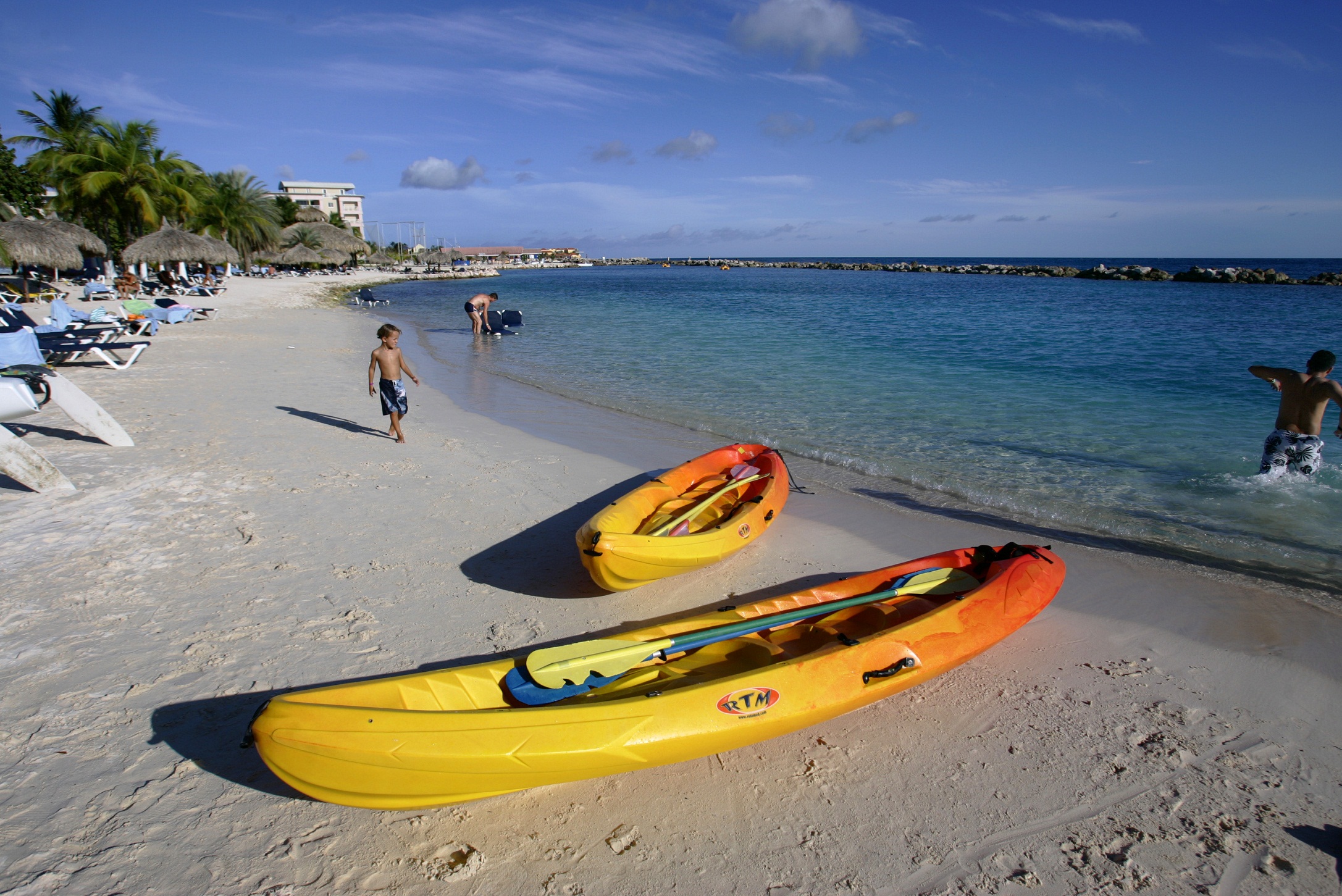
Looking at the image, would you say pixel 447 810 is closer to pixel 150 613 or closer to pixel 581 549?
pixel 581 549

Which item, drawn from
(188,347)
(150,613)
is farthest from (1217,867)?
(188,347)

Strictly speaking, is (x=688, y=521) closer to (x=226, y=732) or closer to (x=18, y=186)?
(x=226, y=732)

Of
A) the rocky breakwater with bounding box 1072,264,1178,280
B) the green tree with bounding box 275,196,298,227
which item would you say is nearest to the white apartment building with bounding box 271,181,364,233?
the green tree with bounding box 275,196,298,227

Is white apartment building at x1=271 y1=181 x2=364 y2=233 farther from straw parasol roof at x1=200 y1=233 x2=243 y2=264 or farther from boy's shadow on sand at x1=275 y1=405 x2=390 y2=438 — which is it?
boy's shadow on sand at x1=275 y1=405 x2=390 y2=438

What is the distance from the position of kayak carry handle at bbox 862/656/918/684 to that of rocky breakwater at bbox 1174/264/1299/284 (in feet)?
216

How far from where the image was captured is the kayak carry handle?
3186 millimetres

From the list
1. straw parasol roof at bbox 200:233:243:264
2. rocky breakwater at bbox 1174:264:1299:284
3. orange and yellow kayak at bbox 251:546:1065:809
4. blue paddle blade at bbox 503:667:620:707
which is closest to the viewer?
orange and yellow kayak at bbox 251:546:1065:809

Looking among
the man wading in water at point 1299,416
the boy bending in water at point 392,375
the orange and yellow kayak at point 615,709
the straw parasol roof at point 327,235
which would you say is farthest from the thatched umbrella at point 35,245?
the straw parasol roof at point 327,235

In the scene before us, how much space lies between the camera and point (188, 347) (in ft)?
→ 45.6

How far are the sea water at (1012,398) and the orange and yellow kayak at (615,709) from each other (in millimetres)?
3321

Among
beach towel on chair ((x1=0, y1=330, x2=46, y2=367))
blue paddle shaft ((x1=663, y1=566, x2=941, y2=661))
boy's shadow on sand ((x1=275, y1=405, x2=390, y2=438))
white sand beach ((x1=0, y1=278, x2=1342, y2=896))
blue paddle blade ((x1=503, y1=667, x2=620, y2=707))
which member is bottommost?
white sand beach ((x1=0, y1=278, x2=1342, y2=896))

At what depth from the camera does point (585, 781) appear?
2961 mm

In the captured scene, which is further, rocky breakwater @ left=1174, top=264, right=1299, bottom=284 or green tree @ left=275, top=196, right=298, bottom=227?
green tree @ left=275, top=196, right=298, bottom=227

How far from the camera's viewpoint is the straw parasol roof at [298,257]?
46.7 meters
